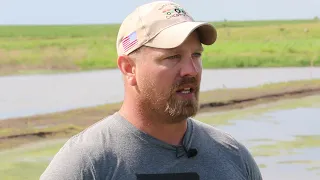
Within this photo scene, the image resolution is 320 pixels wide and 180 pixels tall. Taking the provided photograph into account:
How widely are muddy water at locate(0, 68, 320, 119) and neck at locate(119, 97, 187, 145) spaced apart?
1269 cm

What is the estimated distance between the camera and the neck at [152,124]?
2.85 meters

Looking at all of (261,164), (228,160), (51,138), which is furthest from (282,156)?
(228,160)

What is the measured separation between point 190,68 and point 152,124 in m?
0.22

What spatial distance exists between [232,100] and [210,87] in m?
3.76

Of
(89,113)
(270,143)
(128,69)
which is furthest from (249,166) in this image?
(89,113)

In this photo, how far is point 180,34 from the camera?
276 cm

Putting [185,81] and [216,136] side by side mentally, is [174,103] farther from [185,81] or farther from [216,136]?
[216,136]

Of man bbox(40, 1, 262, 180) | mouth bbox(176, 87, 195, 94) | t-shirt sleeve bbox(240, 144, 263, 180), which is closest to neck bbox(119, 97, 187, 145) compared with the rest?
man bbox(40, 1, 262, 180)

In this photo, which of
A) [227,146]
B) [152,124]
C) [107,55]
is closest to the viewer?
[152,124]

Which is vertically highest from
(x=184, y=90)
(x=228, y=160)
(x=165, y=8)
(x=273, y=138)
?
(x=165, y=8)

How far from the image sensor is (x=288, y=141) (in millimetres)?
12922

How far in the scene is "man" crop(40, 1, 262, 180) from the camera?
9.10ft

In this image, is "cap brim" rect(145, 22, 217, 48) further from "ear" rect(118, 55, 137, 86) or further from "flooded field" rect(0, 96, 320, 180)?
"flooded field" rect(0, 96, 320, 180)

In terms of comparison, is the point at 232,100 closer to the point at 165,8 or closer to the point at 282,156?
the point at 282,156
